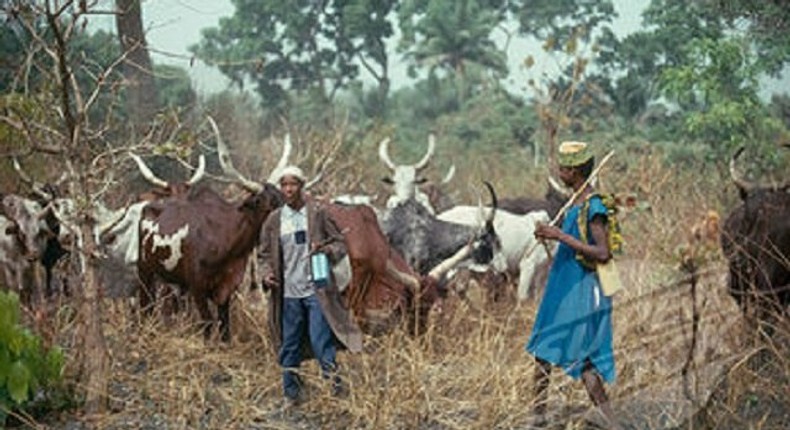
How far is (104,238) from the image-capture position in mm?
9367

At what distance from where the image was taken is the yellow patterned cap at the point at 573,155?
5906 millimetres

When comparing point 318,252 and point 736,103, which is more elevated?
point 736,103

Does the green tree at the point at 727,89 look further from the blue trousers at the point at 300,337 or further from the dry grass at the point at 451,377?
the blue trousers at the point at 300,337

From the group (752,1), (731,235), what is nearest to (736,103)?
(752,1)

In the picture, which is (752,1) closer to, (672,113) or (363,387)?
(363,387)

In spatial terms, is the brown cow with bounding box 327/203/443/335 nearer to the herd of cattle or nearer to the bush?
the herd of cattle

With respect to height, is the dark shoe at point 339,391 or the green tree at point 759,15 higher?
the green tree at point 759,15

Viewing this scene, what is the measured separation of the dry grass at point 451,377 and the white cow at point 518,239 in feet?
7.49

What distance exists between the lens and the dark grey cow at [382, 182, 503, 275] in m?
10.1

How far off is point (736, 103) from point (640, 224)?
5106 mm

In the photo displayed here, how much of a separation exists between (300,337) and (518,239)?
515 centimetres

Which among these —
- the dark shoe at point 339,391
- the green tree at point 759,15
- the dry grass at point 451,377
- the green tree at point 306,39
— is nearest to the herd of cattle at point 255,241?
the dry grass at point 451,377

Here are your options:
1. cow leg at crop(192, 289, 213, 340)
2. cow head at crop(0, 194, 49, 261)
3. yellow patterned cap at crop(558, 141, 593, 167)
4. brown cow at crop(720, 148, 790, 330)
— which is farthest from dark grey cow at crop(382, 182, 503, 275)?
yellow patterned cap at crop(558, 141, 593, 167)

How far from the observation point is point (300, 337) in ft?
23.7
